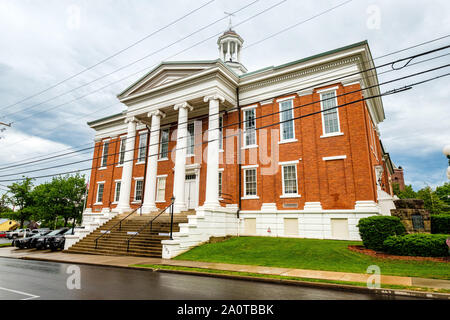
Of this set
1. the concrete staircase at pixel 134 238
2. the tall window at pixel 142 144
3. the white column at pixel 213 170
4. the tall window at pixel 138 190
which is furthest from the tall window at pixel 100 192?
the white column at pixel 213 170

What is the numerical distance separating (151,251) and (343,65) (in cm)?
1748

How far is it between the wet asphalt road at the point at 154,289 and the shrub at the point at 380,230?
7.03m

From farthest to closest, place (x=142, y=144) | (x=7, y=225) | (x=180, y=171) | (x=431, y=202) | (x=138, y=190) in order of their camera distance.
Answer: (x=7, y=225)
(x=431, y=202)
(x=142, y=144)
(x=138, y=190)
(x=180, y=171)

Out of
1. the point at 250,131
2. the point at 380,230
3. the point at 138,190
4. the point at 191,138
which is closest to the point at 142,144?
the point at 138,190

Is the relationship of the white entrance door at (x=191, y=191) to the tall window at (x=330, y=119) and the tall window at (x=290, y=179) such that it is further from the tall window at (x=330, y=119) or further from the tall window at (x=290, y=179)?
the tall window at (x=330, y=119)

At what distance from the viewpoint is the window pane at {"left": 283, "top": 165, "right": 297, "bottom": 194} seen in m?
19.1

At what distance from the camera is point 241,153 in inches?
839

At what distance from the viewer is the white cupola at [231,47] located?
30.0 meters

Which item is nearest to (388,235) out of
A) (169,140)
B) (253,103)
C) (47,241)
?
(253,103)

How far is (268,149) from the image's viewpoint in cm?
2041

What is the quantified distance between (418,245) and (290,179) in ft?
29.1

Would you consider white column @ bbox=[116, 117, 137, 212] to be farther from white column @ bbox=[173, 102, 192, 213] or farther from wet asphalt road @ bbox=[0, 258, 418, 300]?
wet asphalt road @ bbox=[0, 258, 418, 300]

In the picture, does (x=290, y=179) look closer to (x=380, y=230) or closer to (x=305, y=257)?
(x=380, y=230)
